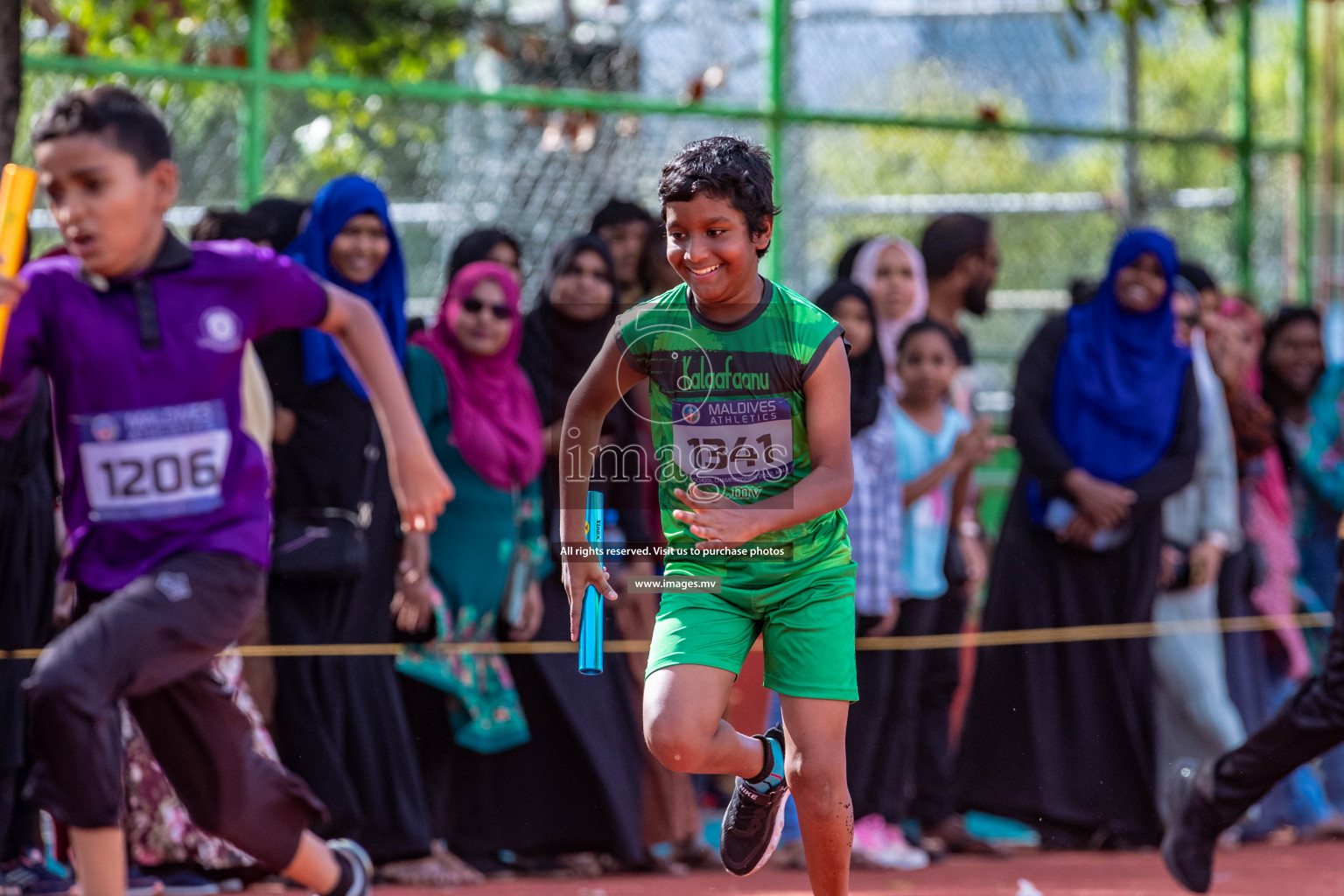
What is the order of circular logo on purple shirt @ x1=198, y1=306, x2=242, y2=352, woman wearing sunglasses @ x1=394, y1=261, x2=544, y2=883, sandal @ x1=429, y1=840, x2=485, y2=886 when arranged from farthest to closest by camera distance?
woman wearing sunglasses @ x1=394, y1=261, x2=544, y2=883
sandal @ x1=429, y1=840, x2=485, y2=886
circular logo on purple shirt @ x1=198, y1=306, x2=242, y2=352

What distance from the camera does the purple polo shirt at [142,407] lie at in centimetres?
399

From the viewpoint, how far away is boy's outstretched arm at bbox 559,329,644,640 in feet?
13.1

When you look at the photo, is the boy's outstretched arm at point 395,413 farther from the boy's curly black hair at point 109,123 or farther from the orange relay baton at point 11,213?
the orange relay baton at point 11,213

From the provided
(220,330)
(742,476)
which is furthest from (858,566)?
(220,330)

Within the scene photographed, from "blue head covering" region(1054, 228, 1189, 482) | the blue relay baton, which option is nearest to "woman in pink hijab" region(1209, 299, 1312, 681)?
"blue head covering" region(1054, 228, 1189, 482)

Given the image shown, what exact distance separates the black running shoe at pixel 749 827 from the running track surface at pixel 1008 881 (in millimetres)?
1581

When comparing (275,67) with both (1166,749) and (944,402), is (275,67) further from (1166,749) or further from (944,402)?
(1166,749)

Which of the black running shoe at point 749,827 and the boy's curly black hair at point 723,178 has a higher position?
the boy's curly black hair at point 723,178

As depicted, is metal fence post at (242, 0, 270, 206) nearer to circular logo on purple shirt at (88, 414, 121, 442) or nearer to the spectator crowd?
the spectator crowd

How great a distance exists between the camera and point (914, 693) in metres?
6.54

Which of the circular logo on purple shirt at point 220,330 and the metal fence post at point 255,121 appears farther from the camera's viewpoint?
the metal fence post at point 255,121

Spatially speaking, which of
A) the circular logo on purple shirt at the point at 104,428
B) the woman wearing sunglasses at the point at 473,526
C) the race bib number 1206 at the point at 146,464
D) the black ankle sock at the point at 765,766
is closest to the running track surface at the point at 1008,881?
the woman wearing sunglasses at the point at 473,526

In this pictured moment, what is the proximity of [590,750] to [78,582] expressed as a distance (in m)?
2.49

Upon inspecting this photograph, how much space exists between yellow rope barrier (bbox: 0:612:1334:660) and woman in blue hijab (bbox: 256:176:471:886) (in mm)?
46
